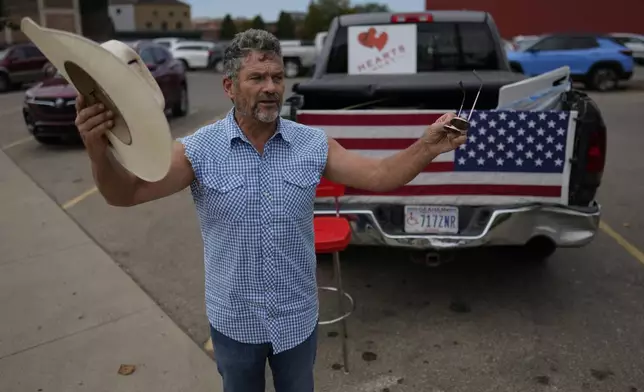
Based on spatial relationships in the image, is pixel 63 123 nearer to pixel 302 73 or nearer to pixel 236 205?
pixel 236 205

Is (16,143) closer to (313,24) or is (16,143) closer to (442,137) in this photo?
(442,137)

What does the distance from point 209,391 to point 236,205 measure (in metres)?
1.74

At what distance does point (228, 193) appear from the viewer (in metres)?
1.93

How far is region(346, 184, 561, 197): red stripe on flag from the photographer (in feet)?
12.3

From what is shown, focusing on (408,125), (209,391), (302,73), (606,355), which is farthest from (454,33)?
(302,73)

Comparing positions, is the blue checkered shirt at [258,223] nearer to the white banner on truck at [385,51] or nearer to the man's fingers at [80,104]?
the man's fingers at [80,104]

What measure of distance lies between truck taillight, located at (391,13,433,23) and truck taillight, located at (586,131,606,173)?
249 cm

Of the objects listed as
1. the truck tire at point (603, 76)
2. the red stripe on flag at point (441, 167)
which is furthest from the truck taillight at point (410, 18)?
the truck tire at point (603, 76)

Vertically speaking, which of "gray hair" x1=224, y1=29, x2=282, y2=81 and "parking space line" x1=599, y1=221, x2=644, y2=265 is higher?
"gray hair" x1=224, y1=29, x2=282, y2=81

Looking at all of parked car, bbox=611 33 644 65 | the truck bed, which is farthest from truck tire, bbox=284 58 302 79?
the truck bed

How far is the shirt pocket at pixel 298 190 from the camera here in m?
1.96

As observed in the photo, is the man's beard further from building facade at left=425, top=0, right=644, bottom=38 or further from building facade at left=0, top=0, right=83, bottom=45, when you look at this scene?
building facade at left=0, top=0, right=83, bottom=45

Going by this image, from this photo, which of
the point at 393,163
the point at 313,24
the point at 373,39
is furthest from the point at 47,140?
the point at 313,24

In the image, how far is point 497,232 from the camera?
375cm
